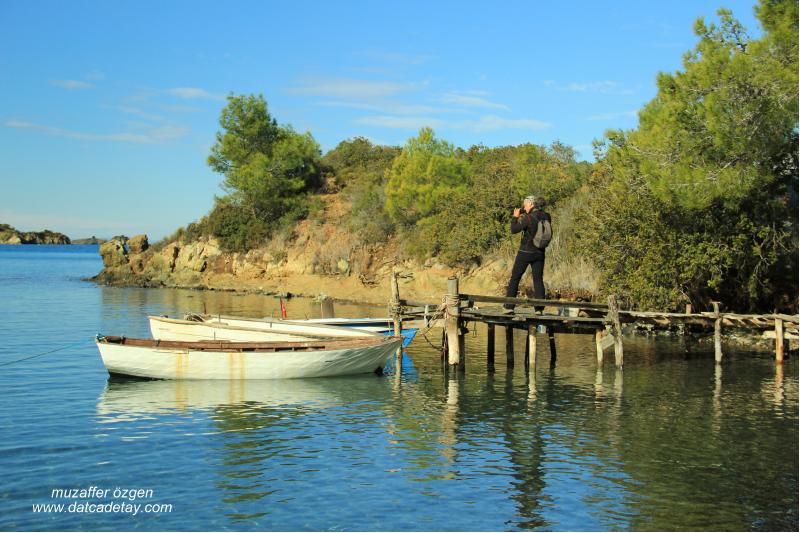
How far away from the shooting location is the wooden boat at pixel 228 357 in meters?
21.1

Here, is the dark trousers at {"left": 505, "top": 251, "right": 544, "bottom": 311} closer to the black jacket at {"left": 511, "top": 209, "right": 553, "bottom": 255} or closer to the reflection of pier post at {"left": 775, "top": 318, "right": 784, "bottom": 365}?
the black jacket at {"left": 511, "top": 209, "right": 553, "bottom": 255}

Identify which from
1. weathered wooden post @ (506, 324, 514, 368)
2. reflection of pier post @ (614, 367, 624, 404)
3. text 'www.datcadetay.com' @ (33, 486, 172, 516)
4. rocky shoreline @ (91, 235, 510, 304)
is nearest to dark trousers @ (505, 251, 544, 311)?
weathered wooden post @ (506, 324, 514, 368)

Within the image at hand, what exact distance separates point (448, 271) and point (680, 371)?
23.3 metres

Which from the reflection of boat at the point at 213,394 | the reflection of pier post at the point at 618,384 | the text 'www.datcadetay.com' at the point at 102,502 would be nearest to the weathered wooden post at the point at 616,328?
the reflection of pier post at the point at 618,384

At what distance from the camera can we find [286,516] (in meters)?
11.2

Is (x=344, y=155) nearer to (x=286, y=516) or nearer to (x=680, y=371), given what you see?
(x=680, y=371)

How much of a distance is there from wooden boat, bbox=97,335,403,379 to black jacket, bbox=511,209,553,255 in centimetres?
461

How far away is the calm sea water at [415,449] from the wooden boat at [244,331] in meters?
1.89

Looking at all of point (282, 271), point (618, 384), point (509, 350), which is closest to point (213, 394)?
point (509, 350)

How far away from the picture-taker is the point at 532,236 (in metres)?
20.8

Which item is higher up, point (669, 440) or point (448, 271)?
point (448, 271)

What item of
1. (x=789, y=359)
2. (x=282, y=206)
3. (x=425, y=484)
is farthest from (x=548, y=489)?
(x=282, y=206)

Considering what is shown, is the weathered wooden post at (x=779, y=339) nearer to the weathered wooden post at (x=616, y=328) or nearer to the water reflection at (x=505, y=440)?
the water reflection at (x=505, y=440)

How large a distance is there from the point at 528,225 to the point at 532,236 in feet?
1.12
